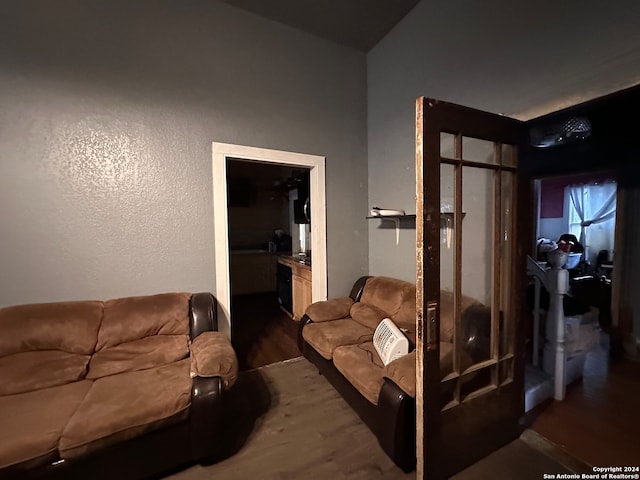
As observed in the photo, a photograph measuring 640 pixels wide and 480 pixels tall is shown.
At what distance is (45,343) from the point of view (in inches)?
67.0

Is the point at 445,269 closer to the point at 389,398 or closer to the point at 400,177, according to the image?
the point at 389,398

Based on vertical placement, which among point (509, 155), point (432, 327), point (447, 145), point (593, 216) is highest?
point (447, 145)

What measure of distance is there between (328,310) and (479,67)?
7.76 feet

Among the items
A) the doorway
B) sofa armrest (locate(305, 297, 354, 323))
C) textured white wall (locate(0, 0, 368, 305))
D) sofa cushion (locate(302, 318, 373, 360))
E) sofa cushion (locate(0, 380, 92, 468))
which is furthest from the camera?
sofa armrest (locate(305, 297, 354, 323))

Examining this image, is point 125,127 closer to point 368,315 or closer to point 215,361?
point 215,361

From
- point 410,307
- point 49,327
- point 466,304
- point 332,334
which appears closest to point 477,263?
point 466,304

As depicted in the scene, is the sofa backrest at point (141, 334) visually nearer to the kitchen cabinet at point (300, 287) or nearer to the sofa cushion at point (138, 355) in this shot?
the sofa cushion at point (138, 355)

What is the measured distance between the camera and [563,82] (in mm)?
1407

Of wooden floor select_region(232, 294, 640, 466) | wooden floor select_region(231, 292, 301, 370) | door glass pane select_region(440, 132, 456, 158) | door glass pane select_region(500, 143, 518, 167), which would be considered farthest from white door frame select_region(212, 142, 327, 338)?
door glass pane select_region(500, 143, 518, 167)

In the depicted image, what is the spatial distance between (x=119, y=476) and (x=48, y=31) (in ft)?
9.61

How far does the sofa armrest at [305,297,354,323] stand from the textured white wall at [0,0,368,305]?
101cm

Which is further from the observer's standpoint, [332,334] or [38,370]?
[332,334]

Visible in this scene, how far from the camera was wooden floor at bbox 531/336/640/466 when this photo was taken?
5.01 ft

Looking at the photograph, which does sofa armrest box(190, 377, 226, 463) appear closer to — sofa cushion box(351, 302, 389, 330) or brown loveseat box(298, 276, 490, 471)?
brown loveseat box(298, 276, 490, 471)
